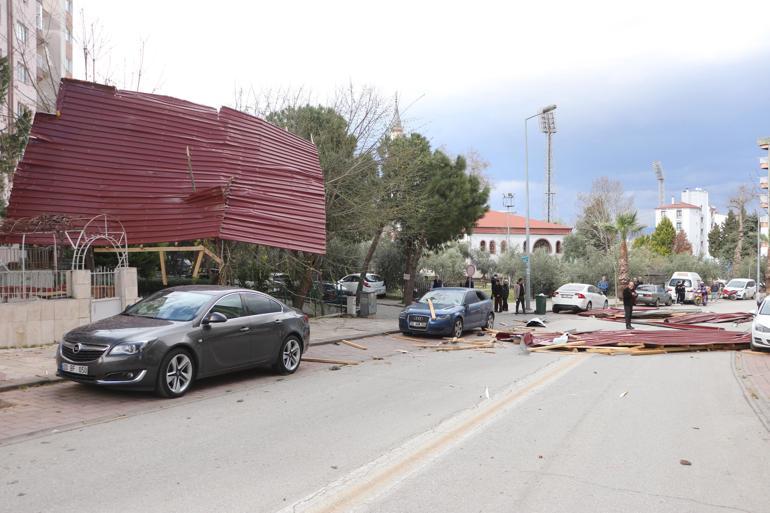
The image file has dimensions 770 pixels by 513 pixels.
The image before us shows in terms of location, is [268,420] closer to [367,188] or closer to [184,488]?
[184,488]

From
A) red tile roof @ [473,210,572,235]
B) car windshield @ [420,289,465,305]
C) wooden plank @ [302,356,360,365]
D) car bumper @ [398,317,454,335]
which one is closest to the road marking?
wooden plank @ [302,356,360,365]

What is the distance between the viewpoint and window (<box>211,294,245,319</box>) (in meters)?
8.90

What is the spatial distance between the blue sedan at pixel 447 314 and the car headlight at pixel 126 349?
390 inches

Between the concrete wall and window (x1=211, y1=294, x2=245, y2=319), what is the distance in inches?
187

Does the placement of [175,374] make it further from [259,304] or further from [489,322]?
[489,322]

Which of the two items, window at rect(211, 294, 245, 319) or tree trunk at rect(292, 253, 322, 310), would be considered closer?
window at rect(211, 294, 245, 319)

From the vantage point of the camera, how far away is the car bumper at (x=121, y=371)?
7.41 meters

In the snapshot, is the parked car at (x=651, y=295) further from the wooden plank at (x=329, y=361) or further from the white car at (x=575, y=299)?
the wooden plank at (x=329, y=361)

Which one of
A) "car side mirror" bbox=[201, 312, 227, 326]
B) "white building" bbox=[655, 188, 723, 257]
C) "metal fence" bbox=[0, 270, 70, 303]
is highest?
"white building" bbox=[655, 188, 723, 257]

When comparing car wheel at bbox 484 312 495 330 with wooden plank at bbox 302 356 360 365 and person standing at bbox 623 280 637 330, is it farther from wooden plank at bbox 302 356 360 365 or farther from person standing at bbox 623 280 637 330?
wooden plank at bbox 302 356 360 365

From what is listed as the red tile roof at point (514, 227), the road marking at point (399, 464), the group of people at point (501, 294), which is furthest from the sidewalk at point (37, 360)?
the red tile roof at point (514, 227)

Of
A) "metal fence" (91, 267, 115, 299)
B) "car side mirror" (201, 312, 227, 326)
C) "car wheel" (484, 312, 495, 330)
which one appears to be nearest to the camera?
"car side mirror" (201, 312, 227, 326)

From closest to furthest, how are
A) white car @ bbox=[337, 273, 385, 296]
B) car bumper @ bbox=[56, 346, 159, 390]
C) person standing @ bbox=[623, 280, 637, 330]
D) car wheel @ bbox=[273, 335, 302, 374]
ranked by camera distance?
car bumper @ bbox=[56, 346, 159, 390] → car wheel @ bbox=[273, 335, 302, 374] → person standing @ bbox=[623, 280, 637, 330] → white car @ bbox=[337, 273, 385, 296]

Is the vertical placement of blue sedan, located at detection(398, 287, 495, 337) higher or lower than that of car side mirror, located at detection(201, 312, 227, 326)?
lower
